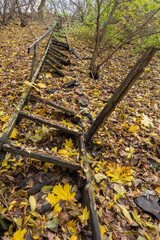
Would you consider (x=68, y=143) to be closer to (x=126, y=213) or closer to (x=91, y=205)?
(x=91, y=205)

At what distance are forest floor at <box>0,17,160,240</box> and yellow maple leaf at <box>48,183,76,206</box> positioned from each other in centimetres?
Answer: 1

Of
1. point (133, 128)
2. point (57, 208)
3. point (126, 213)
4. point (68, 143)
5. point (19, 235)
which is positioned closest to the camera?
point (19, 235)

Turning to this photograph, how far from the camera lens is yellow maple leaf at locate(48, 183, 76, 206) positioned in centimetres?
191

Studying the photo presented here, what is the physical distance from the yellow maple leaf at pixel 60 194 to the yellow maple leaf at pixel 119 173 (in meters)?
0.77

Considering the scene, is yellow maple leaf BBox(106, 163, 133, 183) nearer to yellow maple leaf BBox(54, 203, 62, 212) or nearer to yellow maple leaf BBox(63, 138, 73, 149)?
yellow maple leaf BBox(63, 138, 73, 149)

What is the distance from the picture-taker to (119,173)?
2.49 meters

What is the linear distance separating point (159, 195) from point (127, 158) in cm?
77

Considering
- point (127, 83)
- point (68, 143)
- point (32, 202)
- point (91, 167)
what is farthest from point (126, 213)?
point (127, 83)

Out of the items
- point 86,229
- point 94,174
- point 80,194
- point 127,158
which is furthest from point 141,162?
point 86,229

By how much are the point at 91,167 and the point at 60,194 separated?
71cm

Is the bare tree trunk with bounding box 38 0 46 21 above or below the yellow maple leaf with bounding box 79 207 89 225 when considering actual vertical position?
above

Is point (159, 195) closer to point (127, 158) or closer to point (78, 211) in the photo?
point (127, 158)

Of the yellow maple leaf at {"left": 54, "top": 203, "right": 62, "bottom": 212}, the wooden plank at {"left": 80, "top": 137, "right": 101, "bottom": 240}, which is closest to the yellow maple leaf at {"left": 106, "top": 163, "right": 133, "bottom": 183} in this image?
the wooden plank at {"left": 80, "top": 137, "right": 101, "bottom": 240}

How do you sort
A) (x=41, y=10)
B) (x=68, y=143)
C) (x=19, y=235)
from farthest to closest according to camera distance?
(x=41, y=10) → (x=68, y=143) → (x=19, y=235)
